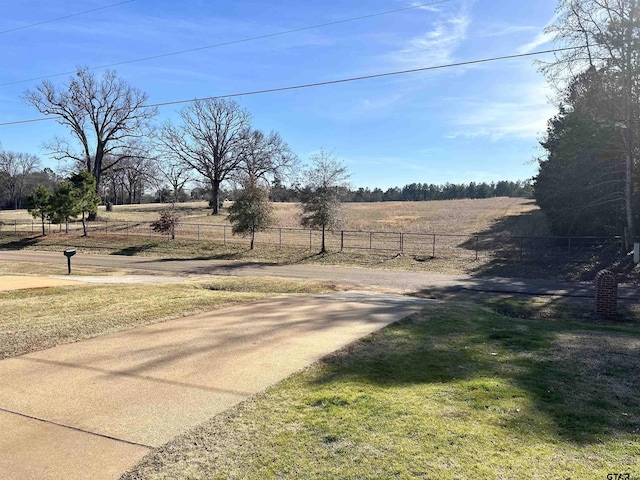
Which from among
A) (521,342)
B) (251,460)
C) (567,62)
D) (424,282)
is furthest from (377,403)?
(567,62)

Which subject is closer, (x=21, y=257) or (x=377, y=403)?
(x=377, y=403)

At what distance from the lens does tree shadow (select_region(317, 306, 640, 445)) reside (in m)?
4.54

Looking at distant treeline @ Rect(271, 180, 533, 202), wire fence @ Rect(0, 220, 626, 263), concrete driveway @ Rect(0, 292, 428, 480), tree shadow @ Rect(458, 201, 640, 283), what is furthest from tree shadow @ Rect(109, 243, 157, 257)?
distant treeline @ Rect(271, 180, 533, 202)

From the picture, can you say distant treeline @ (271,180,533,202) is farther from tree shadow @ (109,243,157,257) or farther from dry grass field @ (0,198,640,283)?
tree shadow @ (109,243,157,257)

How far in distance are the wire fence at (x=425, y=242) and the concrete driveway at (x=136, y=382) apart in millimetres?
19129

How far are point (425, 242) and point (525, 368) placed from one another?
27.2 m

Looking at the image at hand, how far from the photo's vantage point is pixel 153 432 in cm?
429

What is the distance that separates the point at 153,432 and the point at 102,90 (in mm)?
53605

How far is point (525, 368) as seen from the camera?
6238 millimetres

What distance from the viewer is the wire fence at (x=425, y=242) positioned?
25.2m

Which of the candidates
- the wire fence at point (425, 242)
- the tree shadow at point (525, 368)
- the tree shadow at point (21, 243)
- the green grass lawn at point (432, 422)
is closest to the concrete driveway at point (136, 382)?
the green grass lawn at point (432, 422)

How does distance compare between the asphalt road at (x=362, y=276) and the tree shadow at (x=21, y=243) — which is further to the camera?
the tree shadow at (x=21, y=243)

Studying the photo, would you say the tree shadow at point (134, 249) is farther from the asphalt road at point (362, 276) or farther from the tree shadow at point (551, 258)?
the tree shadow at point (551, 258)

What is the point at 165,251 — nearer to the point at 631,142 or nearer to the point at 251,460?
the point at 631,142
